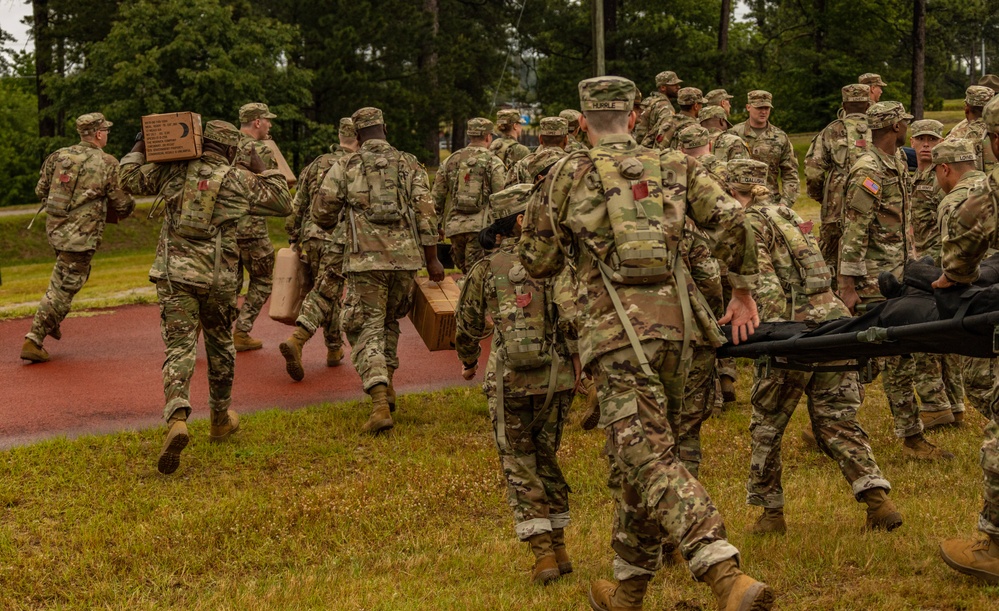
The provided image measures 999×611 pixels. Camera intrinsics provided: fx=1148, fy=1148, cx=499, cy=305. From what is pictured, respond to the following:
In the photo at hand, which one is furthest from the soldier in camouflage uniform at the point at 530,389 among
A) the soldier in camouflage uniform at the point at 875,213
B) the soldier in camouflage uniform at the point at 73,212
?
the soldier in camouflage uniform at the point at 73,212

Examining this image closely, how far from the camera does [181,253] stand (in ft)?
28.7

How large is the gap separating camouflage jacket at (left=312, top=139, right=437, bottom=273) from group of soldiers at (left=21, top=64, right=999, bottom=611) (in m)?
0.02

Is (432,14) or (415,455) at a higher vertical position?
(432,14)

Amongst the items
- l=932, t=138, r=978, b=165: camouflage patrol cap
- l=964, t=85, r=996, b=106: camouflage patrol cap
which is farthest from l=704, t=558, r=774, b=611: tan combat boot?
l=964, t=85, r=996, b=106: camouflage patrol cap

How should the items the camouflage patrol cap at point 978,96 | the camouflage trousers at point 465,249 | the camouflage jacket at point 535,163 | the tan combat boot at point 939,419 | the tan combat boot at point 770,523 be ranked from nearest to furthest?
the tan combat boot at point 770,523
the camouflage jacket at point 535,163
the tan combat boot at point 939,419
the camouflage patrol cap at point 978,96
the camouflage trousers at point 465,249

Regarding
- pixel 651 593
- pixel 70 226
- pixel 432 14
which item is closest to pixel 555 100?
pixel 432 14

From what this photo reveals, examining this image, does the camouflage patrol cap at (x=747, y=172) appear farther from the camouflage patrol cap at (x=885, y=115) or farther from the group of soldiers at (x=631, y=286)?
the camouflage patrol cap at (x=885, y=115)

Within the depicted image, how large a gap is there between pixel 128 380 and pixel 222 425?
2.94m

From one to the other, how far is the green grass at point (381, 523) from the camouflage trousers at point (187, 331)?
64 centimetres

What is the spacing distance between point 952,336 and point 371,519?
13.6 ft

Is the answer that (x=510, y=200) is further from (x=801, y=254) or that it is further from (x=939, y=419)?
(x=939, y=419)

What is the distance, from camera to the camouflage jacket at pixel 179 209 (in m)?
8.73

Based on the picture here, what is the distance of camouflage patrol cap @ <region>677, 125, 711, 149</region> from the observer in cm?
1039

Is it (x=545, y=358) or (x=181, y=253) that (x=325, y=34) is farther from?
(x=545, y=358)
